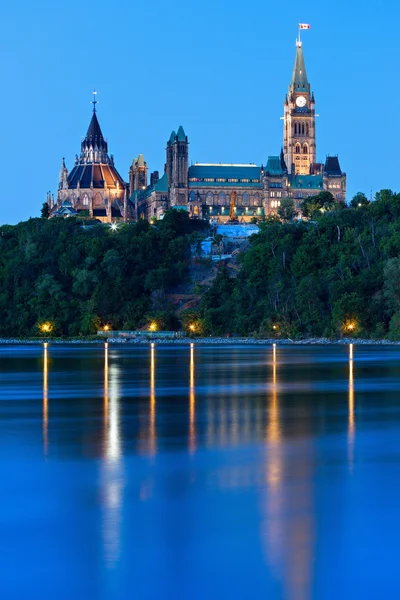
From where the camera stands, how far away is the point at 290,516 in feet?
64.2

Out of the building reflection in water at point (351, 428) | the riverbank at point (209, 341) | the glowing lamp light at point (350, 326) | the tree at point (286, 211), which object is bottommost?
the building reflection in water at point (351, 428)

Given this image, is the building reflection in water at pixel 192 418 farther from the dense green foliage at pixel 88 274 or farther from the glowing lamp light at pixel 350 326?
the dense green foliage at pixel 88 274

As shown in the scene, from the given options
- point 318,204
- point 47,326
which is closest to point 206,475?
point 47,326

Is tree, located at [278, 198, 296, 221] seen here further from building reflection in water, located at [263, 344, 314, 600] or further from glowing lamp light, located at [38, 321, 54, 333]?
building reflection in water, located at [263, 344, 314, 600]

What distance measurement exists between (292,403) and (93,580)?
25.9m

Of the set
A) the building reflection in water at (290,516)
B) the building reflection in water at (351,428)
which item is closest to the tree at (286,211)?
the building reflection in water at (351,428)

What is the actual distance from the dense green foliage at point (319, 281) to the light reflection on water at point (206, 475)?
2576 inches

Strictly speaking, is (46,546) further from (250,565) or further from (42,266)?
(42,266)

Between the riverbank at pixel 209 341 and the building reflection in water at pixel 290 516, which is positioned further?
the riverbank at pixel 209 341

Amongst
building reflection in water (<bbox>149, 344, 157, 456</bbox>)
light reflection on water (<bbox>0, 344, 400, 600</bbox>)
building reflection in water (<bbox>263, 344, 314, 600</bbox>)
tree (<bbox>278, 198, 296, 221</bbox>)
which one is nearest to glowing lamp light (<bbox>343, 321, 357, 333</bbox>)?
building reflection in water (<bbox>149, 344, 157, 456</bbox>)

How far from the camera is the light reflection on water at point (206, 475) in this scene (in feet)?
53.3

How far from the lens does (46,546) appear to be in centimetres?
1731

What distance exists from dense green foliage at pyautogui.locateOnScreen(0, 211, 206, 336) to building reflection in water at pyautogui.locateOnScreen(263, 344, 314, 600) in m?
111

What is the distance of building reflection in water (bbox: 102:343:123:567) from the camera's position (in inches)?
686
